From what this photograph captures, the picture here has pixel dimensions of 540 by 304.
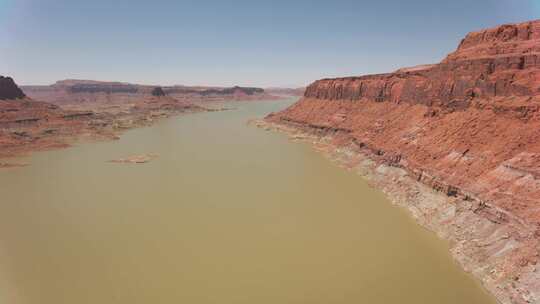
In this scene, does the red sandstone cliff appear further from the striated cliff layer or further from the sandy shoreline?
the sandy shoreline

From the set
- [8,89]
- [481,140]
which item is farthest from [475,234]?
[8,89]

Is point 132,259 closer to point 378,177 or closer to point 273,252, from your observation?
point 273,252

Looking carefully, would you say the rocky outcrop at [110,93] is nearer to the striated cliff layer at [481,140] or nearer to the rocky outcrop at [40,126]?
the rocky outcrop at [40,126]

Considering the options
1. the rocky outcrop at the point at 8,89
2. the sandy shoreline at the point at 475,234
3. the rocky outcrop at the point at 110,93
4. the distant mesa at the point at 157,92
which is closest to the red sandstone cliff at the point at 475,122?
the sandy shoreline at the point at 475,234

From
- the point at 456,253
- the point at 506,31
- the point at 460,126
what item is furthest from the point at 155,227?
the point at 506,31

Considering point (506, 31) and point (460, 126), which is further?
point (506, 31)

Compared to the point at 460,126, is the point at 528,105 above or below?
above
